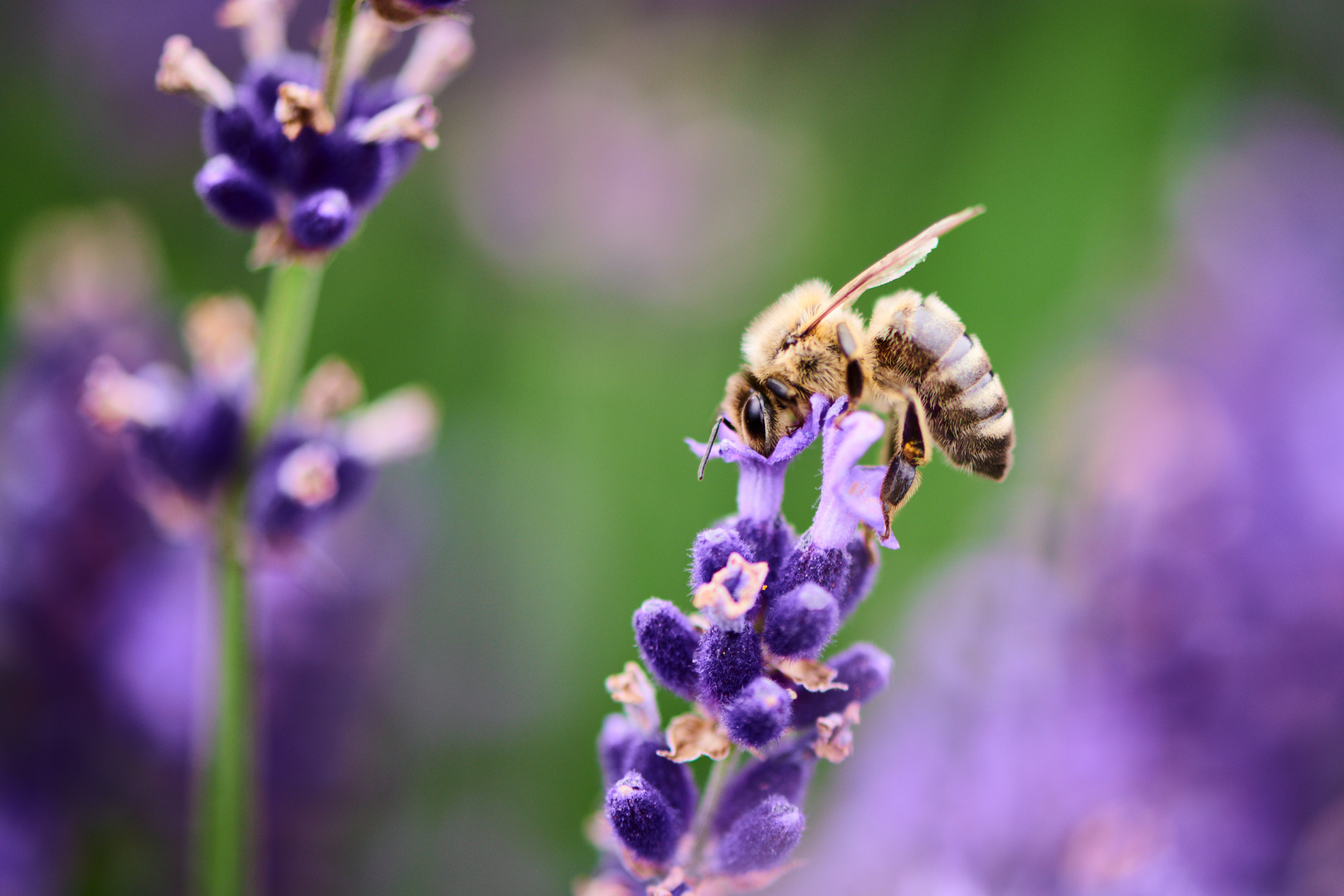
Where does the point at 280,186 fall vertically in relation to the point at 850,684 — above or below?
above

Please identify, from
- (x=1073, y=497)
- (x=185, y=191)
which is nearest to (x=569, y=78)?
(x=185, y=191)

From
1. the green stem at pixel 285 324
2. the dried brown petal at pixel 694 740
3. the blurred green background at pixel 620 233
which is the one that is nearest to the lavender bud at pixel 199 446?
the green stem at pixel 285 324

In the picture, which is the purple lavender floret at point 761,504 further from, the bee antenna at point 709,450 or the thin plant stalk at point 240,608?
the thin plant stalk at point 240,608

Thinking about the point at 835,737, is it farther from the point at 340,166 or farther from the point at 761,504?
the point at 340,166

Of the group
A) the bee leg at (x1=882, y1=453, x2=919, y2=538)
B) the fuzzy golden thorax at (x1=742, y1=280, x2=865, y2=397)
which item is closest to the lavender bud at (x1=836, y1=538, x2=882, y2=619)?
the bee leg at (x1=882, y1=453, x2=919, y2=538)

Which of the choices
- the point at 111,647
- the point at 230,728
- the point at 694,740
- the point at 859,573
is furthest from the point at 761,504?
the point at 111,647

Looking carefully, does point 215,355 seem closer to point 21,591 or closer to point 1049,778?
point 21,591
